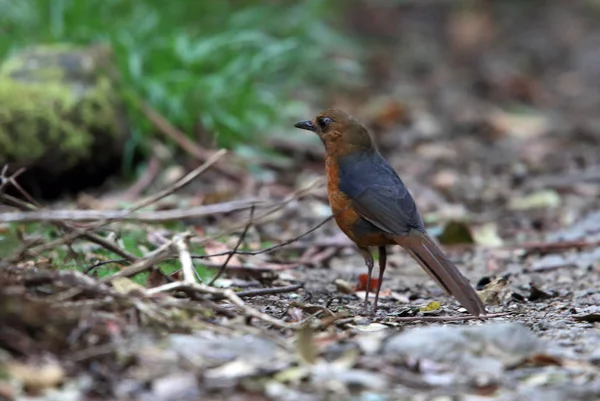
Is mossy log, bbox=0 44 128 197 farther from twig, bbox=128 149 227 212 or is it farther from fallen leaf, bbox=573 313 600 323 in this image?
fallen leaf, bbox=573 313 600 323

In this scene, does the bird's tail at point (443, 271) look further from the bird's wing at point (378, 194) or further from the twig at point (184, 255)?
the twig at point (184, 255)

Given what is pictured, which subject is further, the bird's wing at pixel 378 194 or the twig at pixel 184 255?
the bird's wing at pixel 378 194

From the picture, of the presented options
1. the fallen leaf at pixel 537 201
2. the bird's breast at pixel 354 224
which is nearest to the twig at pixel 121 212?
the bird's breast at pixel 354 224

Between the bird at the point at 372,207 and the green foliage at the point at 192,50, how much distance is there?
2694 mm

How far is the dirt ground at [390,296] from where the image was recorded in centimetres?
302

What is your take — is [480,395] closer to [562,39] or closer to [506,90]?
[506,90]

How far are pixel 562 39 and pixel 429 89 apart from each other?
4051 mm

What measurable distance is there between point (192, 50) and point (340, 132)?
3.54 meters

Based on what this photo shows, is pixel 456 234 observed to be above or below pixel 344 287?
above

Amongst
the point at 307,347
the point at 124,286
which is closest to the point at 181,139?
the point at 124,286

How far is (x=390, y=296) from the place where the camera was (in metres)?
4.95

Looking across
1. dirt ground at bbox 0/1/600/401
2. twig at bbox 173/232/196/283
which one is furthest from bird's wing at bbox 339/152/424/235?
twig at bbox 173/232/196/283

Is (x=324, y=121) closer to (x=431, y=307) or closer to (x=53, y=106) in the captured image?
(x=431, y=307)

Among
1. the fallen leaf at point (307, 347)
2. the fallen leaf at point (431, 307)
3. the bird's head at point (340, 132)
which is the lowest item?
the fallen leaf at point (431, 307)
